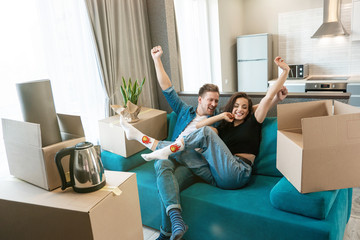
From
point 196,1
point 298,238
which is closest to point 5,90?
point 298,238

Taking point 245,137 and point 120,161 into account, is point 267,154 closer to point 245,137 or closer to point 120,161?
point 245,137

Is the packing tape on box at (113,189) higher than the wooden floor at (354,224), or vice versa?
the packing tape on box at (113,189)

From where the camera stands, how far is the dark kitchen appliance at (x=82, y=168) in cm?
126

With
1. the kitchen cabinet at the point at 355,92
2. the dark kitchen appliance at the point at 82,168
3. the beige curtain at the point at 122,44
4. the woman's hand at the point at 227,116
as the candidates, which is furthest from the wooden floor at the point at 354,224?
the beige curtain at the point at 122,44

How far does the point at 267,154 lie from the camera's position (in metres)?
1.94

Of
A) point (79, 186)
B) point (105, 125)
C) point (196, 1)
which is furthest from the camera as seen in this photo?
point (196, 1)

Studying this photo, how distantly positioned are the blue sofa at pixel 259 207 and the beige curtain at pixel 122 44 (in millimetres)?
800

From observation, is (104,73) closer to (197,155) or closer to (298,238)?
(197,155)

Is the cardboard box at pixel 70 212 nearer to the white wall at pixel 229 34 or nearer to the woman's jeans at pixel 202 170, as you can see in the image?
the woman's jeans at pixel 202 170

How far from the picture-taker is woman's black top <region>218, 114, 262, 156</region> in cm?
194

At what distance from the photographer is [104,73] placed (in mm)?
2463

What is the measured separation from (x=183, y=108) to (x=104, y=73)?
2.54 feet

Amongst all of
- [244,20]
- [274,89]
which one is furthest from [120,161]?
[244,20]

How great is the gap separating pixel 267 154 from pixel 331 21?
3.17 metres
